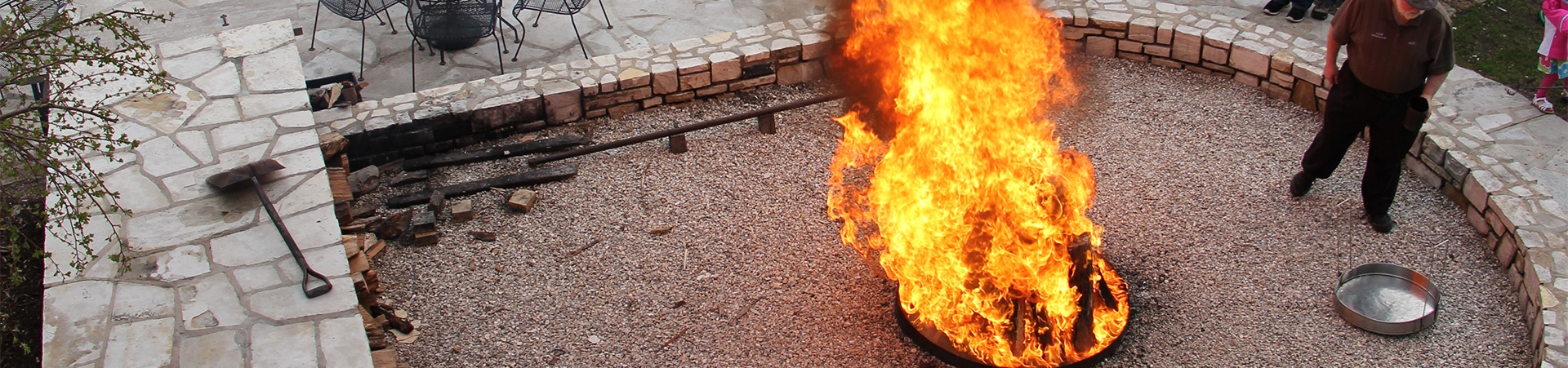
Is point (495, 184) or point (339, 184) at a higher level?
point (339, 184)

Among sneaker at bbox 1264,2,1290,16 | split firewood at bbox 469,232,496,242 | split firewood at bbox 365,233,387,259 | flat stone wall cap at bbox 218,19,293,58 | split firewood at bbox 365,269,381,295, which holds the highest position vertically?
flat stone wall cap at bbox 218,19,293,58

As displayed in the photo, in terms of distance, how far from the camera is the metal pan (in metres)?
6.12

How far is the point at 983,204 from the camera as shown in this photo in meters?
5.90

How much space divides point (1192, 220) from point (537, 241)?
13.0 feet

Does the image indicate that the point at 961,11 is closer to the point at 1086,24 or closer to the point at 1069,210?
the point at 1069,210

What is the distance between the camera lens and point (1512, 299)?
641cm

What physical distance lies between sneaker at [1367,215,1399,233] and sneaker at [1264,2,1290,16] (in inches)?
115

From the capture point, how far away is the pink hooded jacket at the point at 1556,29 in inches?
303

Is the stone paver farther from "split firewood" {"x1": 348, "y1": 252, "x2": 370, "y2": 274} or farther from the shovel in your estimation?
"split firewood" {"x1": 348, "y1": 252, "x2": 370, "y2": 274}

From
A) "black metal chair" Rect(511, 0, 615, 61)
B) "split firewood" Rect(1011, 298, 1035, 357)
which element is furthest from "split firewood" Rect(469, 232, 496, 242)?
"split firewood" Rect(1011, 298, 1035, 357)

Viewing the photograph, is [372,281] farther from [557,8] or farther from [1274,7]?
[1274,7]

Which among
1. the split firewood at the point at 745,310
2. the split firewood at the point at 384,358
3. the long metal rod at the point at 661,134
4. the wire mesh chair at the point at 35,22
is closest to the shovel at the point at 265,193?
the split firewood at the point at 384,358

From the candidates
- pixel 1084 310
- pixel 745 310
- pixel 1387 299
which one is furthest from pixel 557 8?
pixel 1387 299

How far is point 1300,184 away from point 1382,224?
1.68 feet
